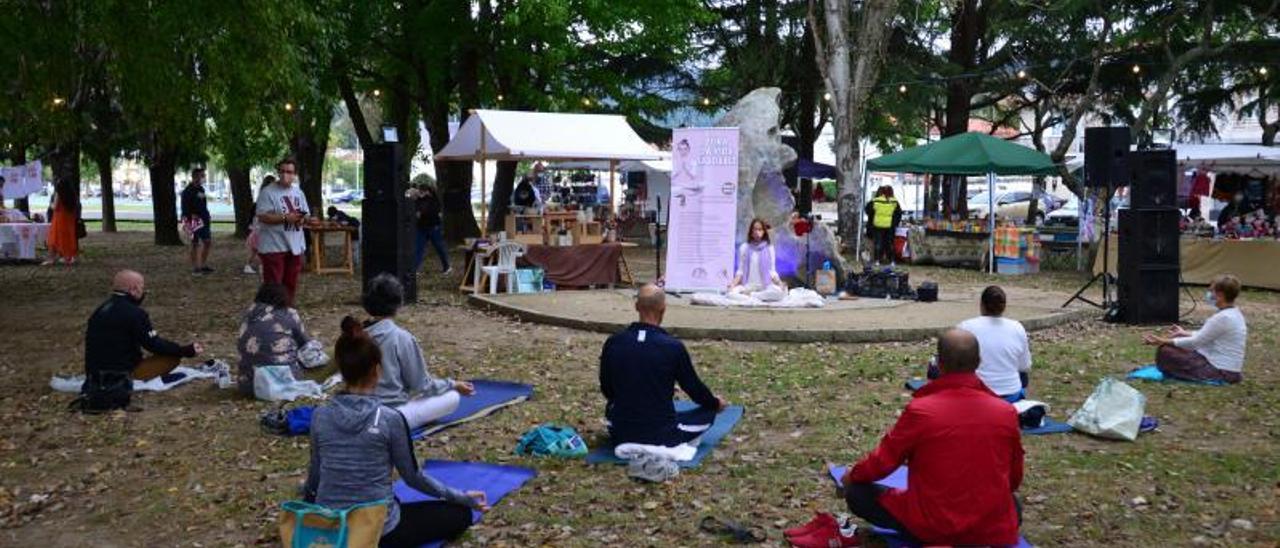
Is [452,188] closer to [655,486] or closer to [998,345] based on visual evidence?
[998,345]

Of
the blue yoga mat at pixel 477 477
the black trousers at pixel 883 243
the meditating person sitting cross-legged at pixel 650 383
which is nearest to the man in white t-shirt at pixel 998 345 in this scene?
the meditating person sitting cross-legged at pixel 650 383

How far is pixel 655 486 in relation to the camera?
20.4ft

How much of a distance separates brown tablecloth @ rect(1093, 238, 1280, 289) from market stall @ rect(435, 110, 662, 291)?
7873mm

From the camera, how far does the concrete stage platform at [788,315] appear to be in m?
11.4

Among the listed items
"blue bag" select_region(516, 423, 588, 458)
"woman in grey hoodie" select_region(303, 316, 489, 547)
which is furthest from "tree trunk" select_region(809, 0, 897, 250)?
"woman in grey hoodie" select_region(303, 316, 489, 547)

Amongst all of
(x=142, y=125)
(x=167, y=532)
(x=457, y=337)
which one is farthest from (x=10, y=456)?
(x=142, y=125)

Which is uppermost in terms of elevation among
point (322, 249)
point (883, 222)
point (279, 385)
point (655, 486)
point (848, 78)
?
point (848, 78)

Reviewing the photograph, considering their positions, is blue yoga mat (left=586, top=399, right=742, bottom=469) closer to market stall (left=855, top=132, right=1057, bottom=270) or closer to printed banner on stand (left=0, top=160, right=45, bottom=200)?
market stall (left=855, top=132, right=1057, bottom=270)

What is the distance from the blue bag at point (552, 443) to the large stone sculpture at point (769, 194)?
342 inches

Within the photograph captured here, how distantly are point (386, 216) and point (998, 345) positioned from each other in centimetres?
802

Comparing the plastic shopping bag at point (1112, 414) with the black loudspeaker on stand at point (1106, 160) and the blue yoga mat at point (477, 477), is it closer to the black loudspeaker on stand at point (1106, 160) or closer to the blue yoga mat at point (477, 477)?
the blue yoga mat at point (477, 477)

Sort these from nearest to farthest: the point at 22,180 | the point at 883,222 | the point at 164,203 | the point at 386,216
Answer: the point at 386,216, the point at 883,222, the point at 22,180, the point at 164,203

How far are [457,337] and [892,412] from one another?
513cm

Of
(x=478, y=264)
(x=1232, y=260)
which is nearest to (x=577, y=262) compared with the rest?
(x=478, y=264)
